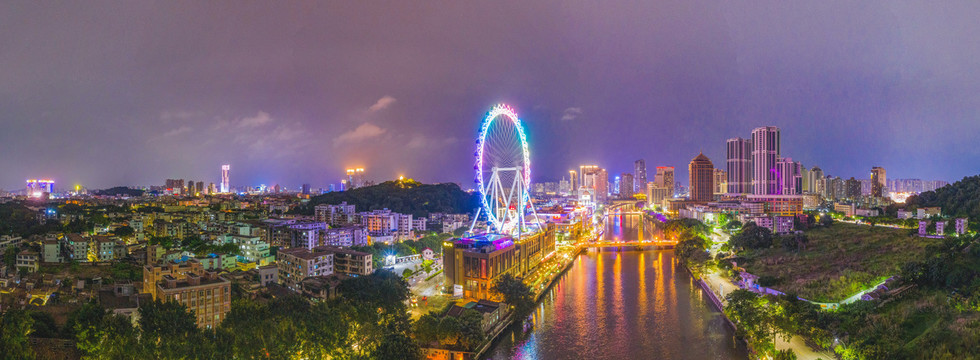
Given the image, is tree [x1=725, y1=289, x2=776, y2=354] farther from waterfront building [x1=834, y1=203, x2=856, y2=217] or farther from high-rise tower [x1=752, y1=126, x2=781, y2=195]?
high-rise tower [x1=752, y1=126, x2=781, y2=195]

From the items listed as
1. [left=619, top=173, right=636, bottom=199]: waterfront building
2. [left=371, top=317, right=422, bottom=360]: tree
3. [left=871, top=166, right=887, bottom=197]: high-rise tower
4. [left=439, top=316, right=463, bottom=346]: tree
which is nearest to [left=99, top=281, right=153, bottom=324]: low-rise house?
[left=371, top=317, right=422, bottom=360]: tree

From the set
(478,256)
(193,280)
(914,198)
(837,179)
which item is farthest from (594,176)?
(193,280)

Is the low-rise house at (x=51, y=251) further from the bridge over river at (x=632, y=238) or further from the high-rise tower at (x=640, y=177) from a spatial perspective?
the high-rise tower at (x=640, y=177)

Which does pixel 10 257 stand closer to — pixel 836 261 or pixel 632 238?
pixel 836 261

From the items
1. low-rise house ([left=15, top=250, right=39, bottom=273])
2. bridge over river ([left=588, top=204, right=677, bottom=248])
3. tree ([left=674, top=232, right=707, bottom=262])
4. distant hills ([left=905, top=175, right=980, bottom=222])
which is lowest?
bridge over river ([left=588, top=204, right=677, bottom=248])

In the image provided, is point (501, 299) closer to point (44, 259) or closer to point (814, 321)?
point (814, 321)
